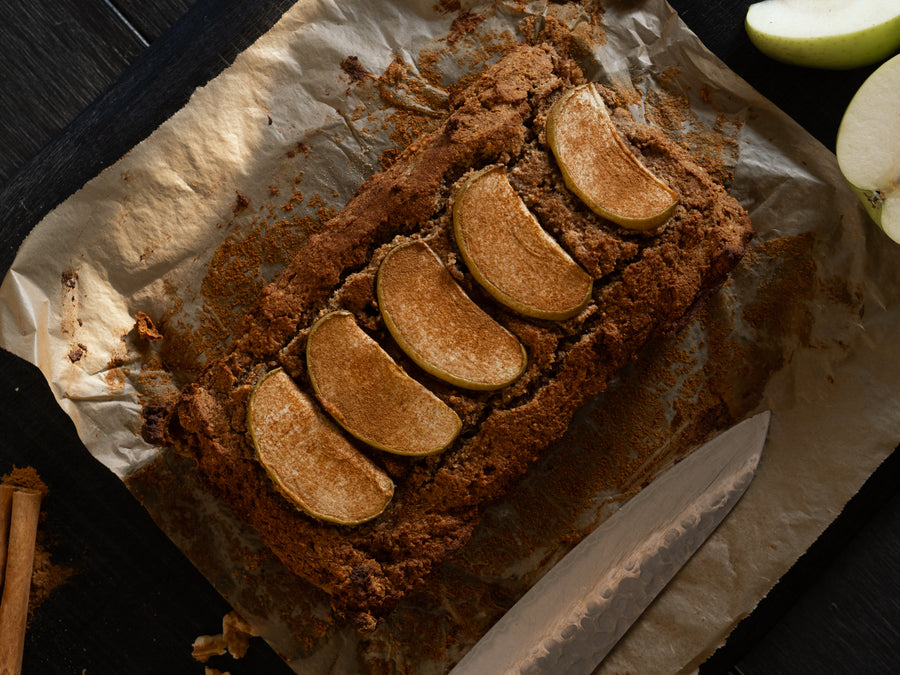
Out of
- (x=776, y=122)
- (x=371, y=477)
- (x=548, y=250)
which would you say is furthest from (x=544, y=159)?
(x=371, y=477)

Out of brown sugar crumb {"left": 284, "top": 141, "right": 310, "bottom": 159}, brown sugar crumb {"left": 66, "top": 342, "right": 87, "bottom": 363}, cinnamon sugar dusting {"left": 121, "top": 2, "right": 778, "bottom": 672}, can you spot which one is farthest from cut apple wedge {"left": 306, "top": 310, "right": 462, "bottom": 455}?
brown sugar crumb {"left": 66, "top": 342, "right": 87, "bottom": 363}

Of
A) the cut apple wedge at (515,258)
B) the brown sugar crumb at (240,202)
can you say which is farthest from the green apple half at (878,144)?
the brown sugar crumb at (240,202)

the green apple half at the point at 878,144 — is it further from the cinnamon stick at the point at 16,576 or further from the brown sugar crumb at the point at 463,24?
the cinnamon stick at the point at 16,576

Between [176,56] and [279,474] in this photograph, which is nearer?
[279,474]

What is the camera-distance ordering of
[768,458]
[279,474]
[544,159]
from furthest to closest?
[768,458], [544,159], [279,474]

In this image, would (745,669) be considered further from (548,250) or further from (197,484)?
(197,484)

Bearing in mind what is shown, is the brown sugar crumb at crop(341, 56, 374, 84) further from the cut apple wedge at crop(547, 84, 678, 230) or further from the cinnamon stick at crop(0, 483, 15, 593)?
the cinnamon stick at crop(0, 483, 15, 593)

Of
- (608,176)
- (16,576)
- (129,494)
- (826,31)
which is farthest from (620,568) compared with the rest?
(16,576)
